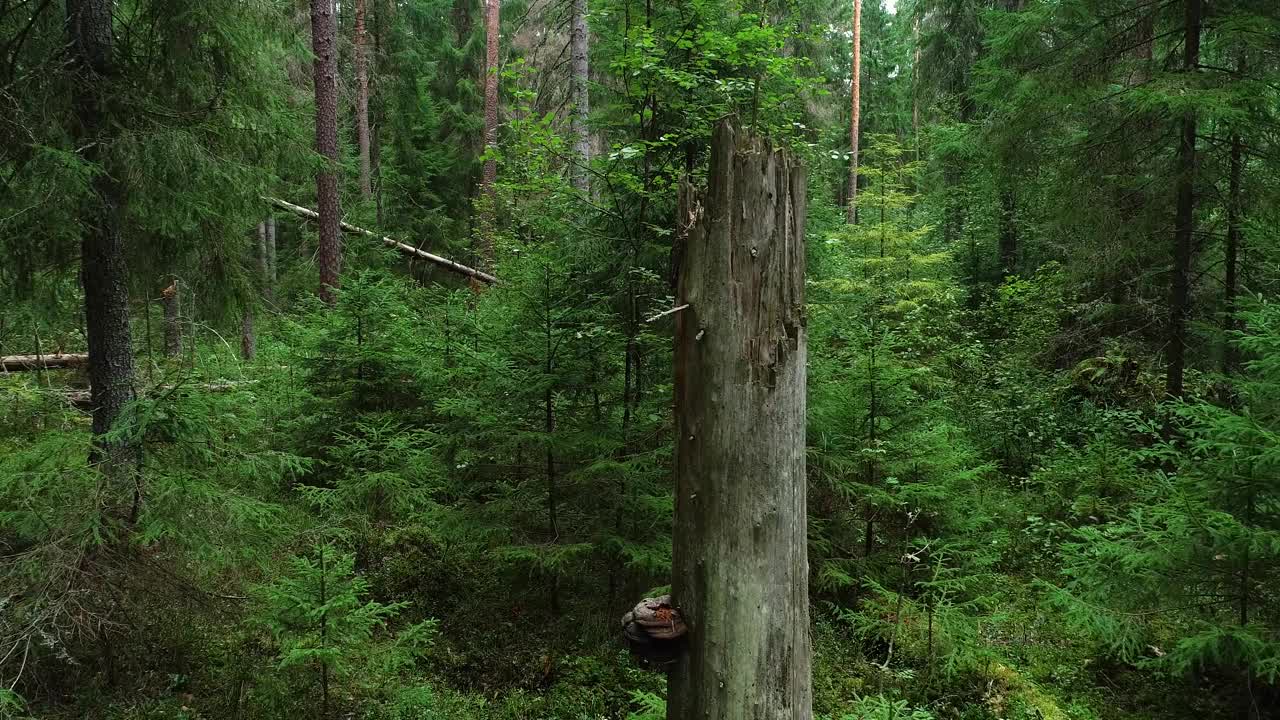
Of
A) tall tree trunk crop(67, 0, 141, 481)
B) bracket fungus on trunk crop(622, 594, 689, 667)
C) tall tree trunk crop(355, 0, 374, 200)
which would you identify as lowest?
bracket fungus on trunk crop(622, 594, 689, 667)

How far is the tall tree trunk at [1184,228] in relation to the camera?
7.62m

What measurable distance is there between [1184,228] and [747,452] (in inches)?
321

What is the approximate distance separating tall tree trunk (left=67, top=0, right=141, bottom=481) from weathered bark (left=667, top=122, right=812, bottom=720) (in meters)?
4.21

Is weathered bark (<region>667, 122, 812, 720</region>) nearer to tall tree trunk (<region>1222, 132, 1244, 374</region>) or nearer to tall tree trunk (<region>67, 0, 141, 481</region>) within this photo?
tall tree trunk (<region>67, 0, 141, 481</region>)

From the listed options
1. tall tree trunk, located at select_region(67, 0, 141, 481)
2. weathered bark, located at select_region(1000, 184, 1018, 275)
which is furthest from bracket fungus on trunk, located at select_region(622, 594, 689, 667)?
weathered bark, located at select_region(1000, 184, 1018, 275)

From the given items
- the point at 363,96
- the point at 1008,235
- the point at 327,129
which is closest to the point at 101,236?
the point at 327,129

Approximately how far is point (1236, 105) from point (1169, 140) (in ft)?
3.43

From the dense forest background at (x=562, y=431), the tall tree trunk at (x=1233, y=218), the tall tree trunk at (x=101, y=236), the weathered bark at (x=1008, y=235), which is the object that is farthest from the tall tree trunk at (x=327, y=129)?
the weathered bark at (x=1008, y=235)

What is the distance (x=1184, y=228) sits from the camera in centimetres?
784

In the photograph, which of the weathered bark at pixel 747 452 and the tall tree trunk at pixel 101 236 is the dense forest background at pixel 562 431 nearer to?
the tall tree trunk at pixel 101 236


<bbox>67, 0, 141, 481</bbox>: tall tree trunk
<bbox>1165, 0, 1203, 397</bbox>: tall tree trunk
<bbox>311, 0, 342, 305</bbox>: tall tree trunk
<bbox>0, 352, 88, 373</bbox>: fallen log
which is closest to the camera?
<bbox>67, 0, 141, 481</bbox>: tall tree trunk

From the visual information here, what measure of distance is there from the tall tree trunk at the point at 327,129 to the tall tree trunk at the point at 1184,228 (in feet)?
38.4

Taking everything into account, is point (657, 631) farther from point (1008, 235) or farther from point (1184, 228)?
point (1008, 235)

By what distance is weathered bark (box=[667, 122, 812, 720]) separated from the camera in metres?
2.50
